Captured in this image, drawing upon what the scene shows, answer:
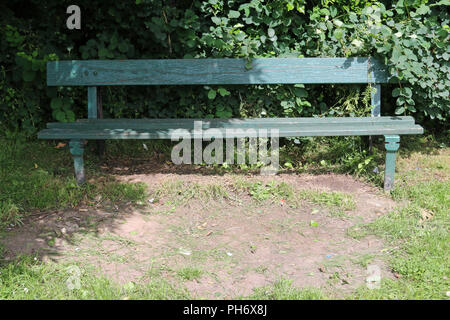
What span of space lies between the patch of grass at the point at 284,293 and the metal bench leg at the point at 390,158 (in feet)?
5.23

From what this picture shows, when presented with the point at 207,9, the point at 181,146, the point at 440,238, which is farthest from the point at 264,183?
the point at 207,9

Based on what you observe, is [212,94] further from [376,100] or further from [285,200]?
[376,100]

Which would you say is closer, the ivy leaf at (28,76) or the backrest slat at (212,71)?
the backrest slat at (212,71)

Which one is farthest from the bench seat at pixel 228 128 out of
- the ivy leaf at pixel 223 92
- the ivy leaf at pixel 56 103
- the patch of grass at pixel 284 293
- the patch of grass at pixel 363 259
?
the patch of grass at pixel 284 293

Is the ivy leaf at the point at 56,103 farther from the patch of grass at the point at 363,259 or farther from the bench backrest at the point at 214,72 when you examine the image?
the patch of grass at the point at 363,259

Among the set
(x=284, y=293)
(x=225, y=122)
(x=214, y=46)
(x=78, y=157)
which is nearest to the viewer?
(x=284, y=293)

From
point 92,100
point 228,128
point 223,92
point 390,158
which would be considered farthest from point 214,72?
point 390,158

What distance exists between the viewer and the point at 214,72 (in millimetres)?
4770

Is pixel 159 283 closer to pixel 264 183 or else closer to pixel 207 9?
pixel 264 183

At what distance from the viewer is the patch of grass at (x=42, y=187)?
396cm

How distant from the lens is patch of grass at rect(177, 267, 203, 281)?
10.2ft

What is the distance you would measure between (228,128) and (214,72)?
68 cm

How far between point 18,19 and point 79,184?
1.94m

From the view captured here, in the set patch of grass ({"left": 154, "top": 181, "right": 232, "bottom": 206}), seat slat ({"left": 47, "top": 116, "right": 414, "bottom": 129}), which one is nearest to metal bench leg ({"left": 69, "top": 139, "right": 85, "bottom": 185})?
seat slat ({"left": 47, "top": 116, "right": 414, "bottom": 129})
